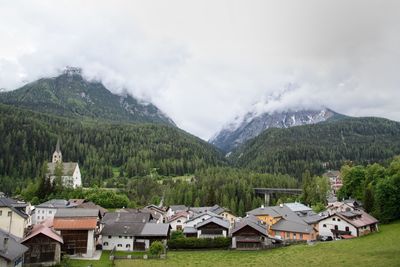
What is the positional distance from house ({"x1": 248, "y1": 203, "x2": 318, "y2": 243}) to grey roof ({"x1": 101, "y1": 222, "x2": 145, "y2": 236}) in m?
33.1

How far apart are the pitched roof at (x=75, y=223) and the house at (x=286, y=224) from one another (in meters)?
44.1

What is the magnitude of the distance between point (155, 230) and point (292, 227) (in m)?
32.5

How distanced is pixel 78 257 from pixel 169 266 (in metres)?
19.1

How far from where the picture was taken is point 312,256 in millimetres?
57750

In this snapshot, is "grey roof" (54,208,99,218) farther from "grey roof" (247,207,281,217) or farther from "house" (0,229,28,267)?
"grey roof" (247,207,281,217)

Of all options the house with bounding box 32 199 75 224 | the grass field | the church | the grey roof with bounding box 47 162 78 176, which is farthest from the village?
the grey roof with bounding box 47 162 78 176

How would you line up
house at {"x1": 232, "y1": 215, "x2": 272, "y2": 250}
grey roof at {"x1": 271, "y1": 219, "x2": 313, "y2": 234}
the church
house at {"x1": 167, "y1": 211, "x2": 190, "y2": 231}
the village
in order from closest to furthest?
the village → house at {"x1": 232, "y1": 215, "x2": 272, "y2": 250} → grey roof at {"x1": 271, "y1": 219, "x2": 313, "y2": 234} → house at {"x1": 167, "y1": 211, "x2": 190, "y2": 231} → the church

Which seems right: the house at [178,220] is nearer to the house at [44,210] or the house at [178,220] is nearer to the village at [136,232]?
the village at [136,232]

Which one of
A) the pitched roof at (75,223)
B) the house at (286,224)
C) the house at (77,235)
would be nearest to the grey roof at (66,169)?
the house at (286,224)

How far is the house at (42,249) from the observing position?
56.5 m

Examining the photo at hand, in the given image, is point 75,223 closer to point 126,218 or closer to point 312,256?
point 126,218

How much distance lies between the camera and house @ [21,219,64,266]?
56.5 metres

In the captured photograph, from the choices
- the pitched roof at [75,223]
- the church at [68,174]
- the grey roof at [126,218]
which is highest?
the church at [68,174]

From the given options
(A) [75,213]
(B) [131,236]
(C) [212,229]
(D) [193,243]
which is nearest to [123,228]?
(B) [131,236]
